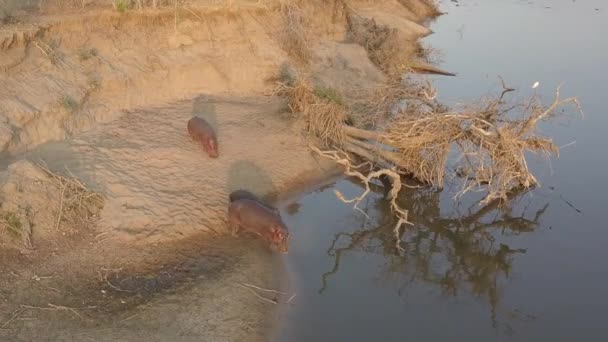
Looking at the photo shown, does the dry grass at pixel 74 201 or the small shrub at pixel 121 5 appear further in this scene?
the small shrub at pixel 121 5

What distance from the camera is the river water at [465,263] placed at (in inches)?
354

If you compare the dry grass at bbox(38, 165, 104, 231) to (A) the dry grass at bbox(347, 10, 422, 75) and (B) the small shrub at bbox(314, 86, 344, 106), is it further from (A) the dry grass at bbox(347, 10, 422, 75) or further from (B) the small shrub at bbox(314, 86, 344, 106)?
(A) the dry grass at bbox(347, 10, 422, 75)

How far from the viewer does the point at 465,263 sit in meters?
10.8

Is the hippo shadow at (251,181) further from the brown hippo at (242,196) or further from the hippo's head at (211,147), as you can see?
the hippo's head at (211,147)

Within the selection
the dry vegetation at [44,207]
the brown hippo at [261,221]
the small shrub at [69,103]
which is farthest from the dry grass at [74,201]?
the brown hippo at [261,221]

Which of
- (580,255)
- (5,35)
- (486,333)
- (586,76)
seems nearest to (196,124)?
(5,35)

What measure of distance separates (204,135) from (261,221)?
338 centimetres

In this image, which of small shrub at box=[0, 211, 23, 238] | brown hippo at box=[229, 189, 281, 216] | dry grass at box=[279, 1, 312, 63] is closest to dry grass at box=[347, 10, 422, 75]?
dry grass at box=[279, 1, 312, 63]

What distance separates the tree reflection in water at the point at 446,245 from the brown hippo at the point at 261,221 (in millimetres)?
1061

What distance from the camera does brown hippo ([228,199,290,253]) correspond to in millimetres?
9805

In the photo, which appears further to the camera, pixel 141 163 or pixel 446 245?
pixel 141 163

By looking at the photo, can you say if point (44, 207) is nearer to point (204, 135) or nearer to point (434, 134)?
point (204, 135)

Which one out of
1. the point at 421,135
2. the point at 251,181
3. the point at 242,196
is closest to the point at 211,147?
the point at 251,181

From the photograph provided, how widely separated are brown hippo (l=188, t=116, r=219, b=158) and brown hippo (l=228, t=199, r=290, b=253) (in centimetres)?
242
